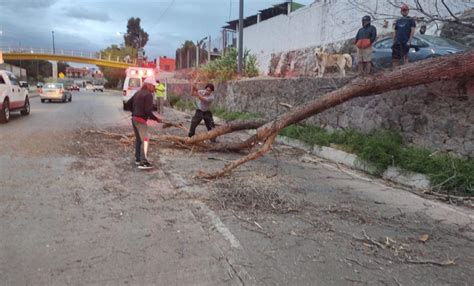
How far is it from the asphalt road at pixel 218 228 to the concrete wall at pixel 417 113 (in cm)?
138

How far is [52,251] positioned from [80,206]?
1478 millimetres

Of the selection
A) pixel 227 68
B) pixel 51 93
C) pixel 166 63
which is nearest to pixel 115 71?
pixel 166 63

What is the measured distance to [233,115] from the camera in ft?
54.3

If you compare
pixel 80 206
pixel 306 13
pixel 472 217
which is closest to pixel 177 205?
pixel 80 206

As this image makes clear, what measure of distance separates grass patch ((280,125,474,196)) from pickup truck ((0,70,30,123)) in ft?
35.2

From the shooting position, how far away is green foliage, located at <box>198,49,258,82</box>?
2033 cm

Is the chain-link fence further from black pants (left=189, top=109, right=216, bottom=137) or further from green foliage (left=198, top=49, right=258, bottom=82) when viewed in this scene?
black pants (left=189, top=109, right=216, bottom=137)

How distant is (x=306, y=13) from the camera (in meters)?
26.2

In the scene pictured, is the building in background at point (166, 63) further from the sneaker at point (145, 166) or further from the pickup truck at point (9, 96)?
the sneaker at point (145, 166)

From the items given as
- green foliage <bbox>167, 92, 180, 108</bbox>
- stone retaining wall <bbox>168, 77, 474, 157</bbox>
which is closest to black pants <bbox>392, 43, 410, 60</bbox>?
stone retaining wall <bbox>168, 77, 474, 157</bbox>

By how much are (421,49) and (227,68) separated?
1159cm

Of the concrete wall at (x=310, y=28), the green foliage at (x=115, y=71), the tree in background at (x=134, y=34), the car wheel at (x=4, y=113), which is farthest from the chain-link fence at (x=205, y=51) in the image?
the tree in background at (x=134, y=34)

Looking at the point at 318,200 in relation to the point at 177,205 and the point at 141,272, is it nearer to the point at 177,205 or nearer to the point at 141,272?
the point at 177,205

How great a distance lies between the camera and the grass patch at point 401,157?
673 centimetres
